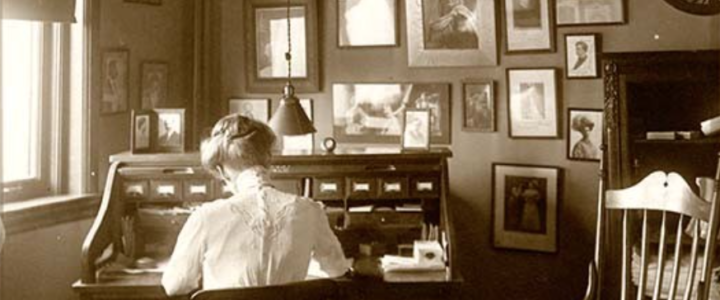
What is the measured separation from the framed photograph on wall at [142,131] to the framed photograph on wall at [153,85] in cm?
56

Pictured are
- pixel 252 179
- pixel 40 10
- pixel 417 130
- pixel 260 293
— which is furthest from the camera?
pixel 417 130

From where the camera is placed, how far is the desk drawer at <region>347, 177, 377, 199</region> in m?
3.95

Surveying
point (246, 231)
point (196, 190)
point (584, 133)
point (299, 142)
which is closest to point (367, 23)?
point (299, 142)

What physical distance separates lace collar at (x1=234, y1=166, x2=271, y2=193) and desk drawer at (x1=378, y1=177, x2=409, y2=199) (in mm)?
1088

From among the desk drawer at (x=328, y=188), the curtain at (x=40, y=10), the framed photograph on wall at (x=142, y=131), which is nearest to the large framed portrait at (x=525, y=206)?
the desk drawer at (x=328, y=188)

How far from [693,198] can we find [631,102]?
142cm

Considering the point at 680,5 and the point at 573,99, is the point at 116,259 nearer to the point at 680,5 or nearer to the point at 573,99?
the point at 573,99

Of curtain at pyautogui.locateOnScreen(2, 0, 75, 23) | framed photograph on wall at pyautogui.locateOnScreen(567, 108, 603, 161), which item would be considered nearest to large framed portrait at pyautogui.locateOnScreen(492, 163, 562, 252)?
framed photograph on wall at pyautogui.locateOnScreen(567, 108, 603, 161)

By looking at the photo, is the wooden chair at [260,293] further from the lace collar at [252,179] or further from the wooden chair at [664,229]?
the wooden chair at [664,229]

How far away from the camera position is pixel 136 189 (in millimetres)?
3912

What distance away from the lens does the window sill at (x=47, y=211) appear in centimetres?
348

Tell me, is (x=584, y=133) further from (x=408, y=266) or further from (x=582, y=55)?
(x=408, y=266)

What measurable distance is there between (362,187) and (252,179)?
1.12m

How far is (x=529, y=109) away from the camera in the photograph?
4.46 m
